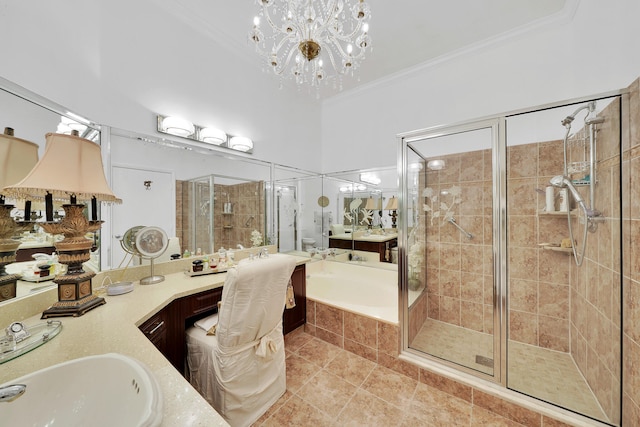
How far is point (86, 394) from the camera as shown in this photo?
2.15ft

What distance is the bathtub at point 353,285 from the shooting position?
2633 mm

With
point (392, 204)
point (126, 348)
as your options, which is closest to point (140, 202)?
point (126, 348)

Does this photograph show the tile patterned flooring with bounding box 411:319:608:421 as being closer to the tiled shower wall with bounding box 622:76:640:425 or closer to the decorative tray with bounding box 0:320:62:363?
the tiled shower wall with bounding box 622:76:640:425

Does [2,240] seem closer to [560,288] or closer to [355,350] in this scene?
[355,350]

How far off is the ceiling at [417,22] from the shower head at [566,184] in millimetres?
1457

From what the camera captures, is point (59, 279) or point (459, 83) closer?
point (59, 279)

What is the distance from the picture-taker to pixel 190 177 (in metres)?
2.05

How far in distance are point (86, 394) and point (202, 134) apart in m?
1.97

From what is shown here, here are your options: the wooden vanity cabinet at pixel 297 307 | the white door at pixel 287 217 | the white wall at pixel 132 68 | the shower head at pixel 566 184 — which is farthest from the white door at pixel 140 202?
the shower head at pixel 566 184

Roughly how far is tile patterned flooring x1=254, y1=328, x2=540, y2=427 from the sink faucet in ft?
4.11

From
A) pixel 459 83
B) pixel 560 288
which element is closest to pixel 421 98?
pixel 459 83

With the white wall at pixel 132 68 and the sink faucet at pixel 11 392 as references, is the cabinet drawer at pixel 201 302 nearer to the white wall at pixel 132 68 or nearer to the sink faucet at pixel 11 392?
the sink faucet at pixel 11 392

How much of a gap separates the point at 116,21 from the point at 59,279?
1.79 m

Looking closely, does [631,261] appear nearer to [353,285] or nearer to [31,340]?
[353,285]
